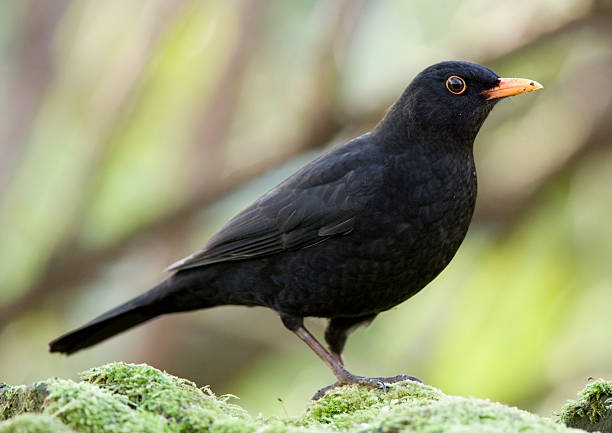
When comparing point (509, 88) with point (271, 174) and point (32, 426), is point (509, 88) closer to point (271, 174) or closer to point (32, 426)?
point (32, 426)

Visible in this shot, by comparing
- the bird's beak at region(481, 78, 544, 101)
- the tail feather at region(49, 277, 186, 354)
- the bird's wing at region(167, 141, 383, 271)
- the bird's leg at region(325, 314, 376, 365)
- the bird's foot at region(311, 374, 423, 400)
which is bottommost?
the bird's foot at region(311, 374, 423, 400)

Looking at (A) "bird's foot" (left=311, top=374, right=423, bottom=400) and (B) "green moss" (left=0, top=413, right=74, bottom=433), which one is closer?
(B) "green moss" (left=0, top=413, right=74, bottom=433)

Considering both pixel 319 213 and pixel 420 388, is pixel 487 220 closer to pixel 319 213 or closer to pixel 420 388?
pixel 319 213

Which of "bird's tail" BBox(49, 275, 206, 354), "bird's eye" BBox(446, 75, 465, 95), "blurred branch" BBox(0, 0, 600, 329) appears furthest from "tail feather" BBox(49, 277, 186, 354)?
"blurred branch" BBox(0, 0, 600, 329)

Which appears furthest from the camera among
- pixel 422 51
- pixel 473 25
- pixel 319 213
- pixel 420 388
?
pixel 422 51

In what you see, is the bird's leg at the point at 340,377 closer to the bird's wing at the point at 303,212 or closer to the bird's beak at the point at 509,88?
the bird's wing at the point at 303,212

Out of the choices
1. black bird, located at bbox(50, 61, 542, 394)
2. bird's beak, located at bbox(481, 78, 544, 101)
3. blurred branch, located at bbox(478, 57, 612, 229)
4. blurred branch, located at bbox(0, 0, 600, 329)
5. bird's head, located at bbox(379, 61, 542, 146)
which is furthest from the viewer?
blurred branch, located at bbox(478, 57, 612, 229)

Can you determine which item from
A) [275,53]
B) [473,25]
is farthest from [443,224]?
[275,53]

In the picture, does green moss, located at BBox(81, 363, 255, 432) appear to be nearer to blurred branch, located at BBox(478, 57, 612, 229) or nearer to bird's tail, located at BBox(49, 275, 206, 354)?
bird's tail, located at BBox(49, 275, 206, 354)
